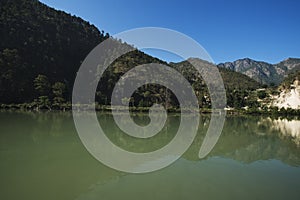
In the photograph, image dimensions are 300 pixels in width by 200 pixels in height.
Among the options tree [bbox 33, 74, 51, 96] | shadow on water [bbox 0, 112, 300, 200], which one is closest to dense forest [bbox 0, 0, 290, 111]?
tree [bbox 33, 74, 51, 96]

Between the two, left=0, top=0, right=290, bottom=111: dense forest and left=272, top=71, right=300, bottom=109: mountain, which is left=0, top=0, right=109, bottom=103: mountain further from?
left=272, top=71, right=300, bottom=109: mountain

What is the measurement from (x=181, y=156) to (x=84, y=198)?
17.6 feet

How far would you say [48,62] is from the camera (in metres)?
54.1

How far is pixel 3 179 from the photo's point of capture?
6.01 meters

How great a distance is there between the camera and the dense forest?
1735 inches

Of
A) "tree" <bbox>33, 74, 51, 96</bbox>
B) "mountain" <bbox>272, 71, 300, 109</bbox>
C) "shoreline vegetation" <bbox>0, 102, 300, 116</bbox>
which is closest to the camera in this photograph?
"shoreline vegetation" <bbox>0, 102, 300, 116</bbox>

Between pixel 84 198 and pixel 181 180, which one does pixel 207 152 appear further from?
pixel 84 198

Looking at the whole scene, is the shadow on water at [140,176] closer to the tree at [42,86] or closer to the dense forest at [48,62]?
the dense forest at [48,62]

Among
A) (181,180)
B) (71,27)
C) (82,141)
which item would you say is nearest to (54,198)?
(181,180)

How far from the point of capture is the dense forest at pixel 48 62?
145ft

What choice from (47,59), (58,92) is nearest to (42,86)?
(58,92)

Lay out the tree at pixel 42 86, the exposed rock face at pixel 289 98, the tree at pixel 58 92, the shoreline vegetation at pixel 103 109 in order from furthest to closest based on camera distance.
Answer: the exposed rock face at pixel 289 98
the tree at pixel 42 86
the tree at pixel 58 92
the shoreline vegetation at pixel 103 109

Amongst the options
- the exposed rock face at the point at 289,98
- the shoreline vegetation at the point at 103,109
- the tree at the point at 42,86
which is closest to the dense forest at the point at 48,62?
the tree at the point at 42,86

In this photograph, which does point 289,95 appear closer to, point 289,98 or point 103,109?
point 289,98
